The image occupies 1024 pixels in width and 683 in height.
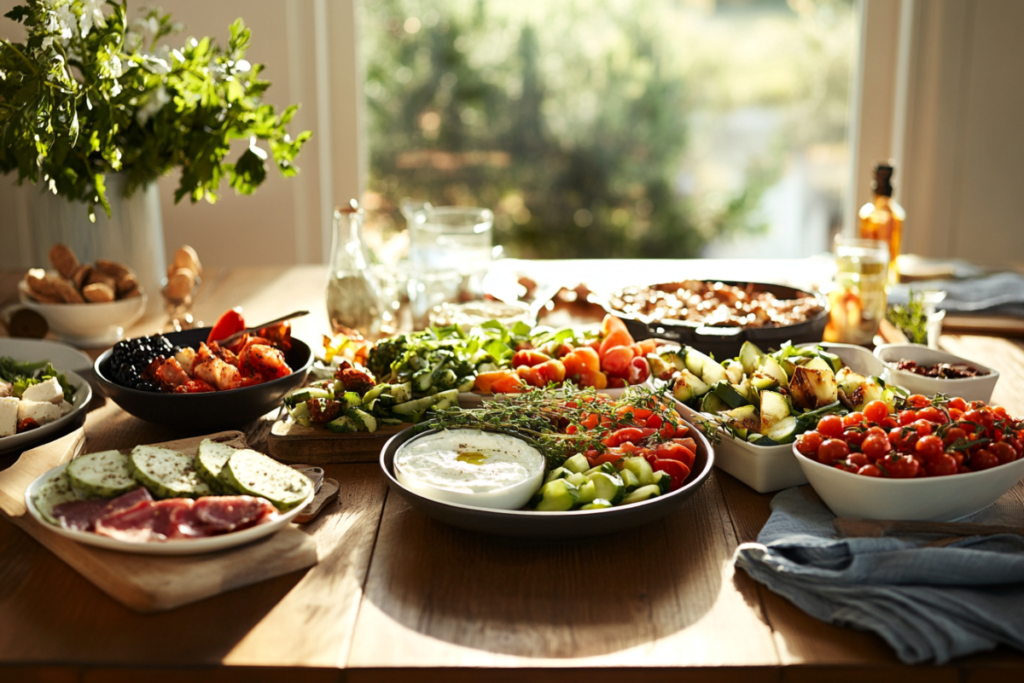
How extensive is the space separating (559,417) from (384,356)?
0.40m

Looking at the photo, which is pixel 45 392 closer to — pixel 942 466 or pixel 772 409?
pixel 772 409

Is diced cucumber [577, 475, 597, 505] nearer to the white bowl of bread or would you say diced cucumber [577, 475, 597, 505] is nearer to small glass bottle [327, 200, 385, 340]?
small glass bottle [327, 200, 385, 340]

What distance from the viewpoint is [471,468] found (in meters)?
1.17

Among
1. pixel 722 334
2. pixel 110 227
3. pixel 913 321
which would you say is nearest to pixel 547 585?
pixel 722 334

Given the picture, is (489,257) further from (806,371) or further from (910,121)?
(910,121)

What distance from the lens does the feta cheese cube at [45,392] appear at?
4.76ft

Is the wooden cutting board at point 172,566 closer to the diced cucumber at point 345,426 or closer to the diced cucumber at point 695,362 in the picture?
the diced cucumber at point 345,426

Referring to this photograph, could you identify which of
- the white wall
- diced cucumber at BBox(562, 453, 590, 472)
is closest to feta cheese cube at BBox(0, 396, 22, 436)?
diced cucumber at BBox(562, 453, 590, 472)

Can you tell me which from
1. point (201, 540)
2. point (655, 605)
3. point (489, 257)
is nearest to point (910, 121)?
point (489, 257)

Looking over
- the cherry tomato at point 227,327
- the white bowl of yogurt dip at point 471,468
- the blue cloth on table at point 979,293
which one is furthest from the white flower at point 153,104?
the blue cloth on table at point 979,293

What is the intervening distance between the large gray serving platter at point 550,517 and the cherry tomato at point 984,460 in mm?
345

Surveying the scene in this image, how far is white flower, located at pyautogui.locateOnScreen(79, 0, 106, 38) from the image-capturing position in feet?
5.23

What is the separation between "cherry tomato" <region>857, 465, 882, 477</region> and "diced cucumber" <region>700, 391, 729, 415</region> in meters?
0.30

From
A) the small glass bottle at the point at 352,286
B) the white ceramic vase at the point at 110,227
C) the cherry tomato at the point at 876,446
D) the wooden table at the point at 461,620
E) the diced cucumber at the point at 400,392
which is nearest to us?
the wooden table at the point at 461,620
